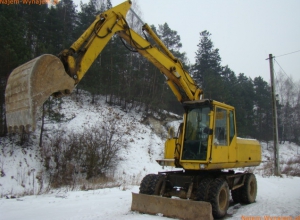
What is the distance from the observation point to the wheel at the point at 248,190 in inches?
353

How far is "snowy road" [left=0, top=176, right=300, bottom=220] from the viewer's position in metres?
6.68

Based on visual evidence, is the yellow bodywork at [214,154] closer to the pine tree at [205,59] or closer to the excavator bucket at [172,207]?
the excavator bucket at [172,207]

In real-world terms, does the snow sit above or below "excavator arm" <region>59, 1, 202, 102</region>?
below

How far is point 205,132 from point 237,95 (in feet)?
108

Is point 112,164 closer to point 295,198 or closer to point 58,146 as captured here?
point 58,146

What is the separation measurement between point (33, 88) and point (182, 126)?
162 inches

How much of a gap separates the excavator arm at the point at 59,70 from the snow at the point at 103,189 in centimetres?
282

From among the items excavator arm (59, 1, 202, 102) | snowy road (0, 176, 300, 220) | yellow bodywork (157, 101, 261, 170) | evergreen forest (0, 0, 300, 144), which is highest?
evergreen forest (0, 0, 300, 144)

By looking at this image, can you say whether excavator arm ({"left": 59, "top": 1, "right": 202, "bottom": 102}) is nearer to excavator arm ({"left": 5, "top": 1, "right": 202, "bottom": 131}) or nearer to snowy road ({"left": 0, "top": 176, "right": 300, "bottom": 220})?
excavator arm ({"left": 5, "top": 1, "right": 202, "bottom": 131})

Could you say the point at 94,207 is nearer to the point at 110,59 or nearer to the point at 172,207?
the point at 172,207

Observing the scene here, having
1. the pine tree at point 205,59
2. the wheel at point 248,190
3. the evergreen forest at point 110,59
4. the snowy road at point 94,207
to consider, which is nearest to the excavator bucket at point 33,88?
the snowy road at point 94,207

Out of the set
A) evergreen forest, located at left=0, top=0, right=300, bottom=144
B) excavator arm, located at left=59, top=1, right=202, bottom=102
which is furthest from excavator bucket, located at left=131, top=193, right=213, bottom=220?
evergreen forest, located at left=0, top=0, right=300, bottom=144

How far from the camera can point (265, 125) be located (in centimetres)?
4666

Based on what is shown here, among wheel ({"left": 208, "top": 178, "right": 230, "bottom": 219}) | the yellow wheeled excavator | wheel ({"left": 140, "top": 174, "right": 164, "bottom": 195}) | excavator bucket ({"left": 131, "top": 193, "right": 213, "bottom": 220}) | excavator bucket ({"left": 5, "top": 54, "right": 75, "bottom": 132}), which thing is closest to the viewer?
excavator bucket ({"left": 5, "top": 54, "right": 75, "bottom": 132})
